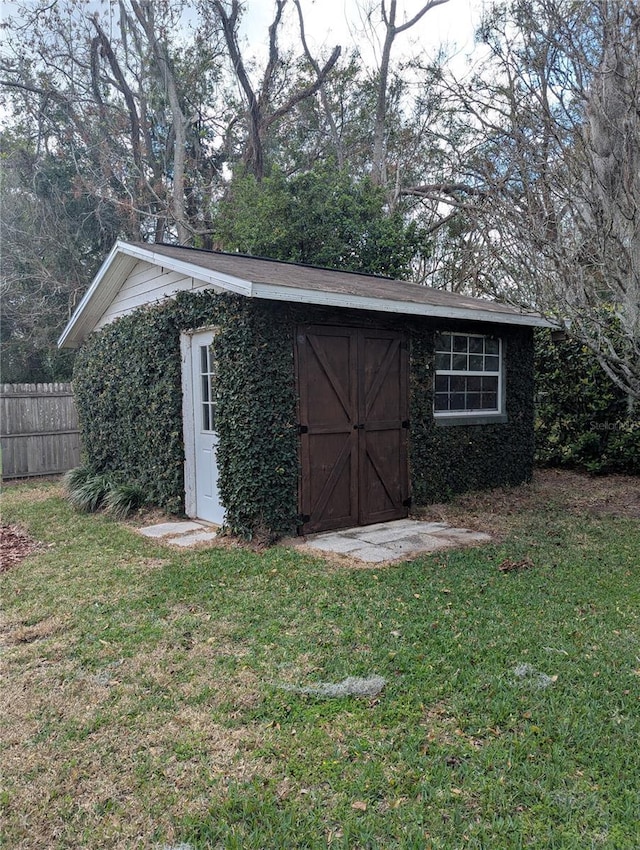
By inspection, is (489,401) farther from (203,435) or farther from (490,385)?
(203,435)

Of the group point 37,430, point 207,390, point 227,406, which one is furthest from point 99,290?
point 37,430

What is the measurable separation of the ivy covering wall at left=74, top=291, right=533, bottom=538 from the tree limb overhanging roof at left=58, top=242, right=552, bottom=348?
0.31m

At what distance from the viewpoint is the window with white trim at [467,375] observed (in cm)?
752

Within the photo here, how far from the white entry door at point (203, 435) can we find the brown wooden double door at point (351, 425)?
3.67 feet

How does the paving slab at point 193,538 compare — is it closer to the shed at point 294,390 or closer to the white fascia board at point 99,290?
the shed at point 294,390

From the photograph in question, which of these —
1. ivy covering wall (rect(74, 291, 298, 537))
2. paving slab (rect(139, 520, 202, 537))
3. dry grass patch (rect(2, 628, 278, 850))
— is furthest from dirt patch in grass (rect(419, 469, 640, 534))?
dry grass patch (rect(2, 628, 278, 850))

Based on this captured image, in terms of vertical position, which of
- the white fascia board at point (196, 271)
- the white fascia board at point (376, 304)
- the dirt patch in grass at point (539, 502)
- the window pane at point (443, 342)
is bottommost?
the dirt patch in grass at point (539, 502)

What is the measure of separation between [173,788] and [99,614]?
2013 mm

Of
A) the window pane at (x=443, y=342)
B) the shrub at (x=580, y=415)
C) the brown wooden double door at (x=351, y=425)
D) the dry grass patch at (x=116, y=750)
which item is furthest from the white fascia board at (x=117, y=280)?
the shrub at (x=580, y=415)

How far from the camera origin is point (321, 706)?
279 cm

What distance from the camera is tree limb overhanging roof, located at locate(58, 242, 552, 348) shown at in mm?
5246

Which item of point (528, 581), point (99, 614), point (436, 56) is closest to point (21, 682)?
point (99, 614)

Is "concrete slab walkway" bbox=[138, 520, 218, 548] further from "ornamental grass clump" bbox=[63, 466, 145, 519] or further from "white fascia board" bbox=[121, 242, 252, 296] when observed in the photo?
"white fascia board" bbox=[121, 242, 252, 296]

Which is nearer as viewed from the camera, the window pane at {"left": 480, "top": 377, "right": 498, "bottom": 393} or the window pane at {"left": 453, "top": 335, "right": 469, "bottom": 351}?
the window pane at {"left": 453, "top": 335, "right": 469, "bottom": 351}
